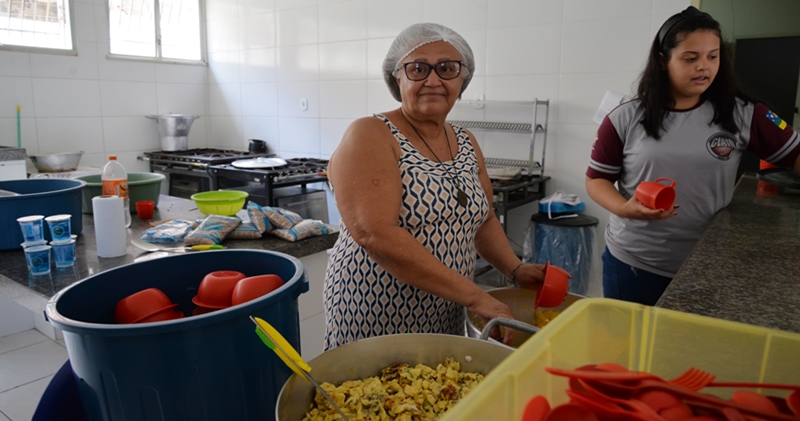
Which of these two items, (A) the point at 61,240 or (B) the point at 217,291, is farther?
(A) the point at 61,240

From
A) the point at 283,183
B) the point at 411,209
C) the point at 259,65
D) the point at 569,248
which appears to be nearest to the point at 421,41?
the point at 411,209

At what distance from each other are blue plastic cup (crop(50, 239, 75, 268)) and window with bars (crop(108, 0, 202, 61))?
3.54 metres

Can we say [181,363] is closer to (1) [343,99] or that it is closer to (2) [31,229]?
(2) [31,229]

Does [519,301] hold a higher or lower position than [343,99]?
lower

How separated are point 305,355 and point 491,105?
2124 mm

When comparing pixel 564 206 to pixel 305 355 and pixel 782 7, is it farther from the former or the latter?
pixel 305 355

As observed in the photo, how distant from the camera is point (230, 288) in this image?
0.86 metres

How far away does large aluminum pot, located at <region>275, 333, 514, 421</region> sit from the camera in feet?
2.57

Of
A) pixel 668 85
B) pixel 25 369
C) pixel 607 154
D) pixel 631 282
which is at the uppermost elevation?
pixel 668 85

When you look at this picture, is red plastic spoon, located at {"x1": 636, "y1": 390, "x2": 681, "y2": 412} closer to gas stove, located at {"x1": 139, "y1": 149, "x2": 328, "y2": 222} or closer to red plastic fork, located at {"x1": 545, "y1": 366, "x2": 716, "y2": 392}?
red plastic fork, located at {"x1": 545, "y1": 366, "x2": 716, "y2": 392}

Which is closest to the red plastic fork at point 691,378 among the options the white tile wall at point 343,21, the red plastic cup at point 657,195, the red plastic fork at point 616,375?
A: the red plastic fork at point 616,375

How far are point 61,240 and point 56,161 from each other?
2.78m


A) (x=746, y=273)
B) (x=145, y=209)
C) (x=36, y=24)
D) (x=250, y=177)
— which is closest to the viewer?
(x=746, y=273)

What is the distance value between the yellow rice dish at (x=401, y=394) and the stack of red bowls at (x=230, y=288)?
0.57 feet
